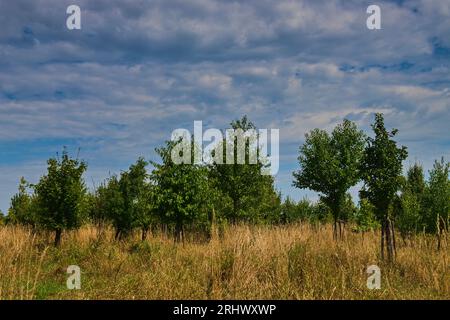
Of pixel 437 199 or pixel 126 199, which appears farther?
pixel 126 199

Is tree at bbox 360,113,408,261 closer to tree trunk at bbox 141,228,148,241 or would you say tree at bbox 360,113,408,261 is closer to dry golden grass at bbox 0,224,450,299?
dry golden grass at bbox 0,224,450,299

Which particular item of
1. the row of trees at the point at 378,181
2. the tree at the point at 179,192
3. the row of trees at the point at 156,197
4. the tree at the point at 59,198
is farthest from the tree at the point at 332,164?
the tree at the point at 59,198

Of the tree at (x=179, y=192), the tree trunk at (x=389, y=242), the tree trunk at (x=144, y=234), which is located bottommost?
the tree trunk at (x=144, y=234)

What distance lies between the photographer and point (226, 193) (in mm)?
23484

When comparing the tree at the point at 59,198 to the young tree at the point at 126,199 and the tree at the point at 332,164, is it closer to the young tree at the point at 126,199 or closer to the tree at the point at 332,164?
the young tree at the point at 126,199

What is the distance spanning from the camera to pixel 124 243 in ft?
57.1

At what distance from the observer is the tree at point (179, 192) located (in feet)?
61.0

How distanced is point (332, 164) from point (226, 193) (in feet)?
27.0

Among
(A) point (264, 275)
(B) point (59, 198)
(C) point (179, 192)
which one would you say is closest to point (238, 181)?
(C) point (179, 192)

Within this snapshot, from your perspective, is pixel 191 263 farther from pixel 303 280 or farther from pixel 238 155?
pixel 238 155

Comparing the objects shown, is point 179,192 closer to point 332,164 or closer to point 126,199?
point 126,199

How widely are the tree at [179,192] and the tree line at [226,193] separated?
5 centimetres
